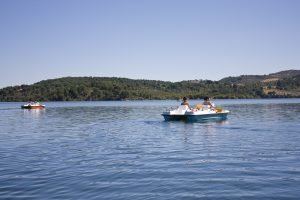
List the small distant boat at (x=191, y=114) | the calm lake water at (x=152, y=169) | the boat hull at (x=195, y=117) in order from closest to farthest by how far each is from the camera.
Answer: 1. the calm lake water at (x=152, y=169)
2. the small distant boat at (x=191, y=114)
3. the boat hull at (x=195, y=117)

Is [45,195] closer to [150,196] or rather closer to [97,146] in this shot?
[150,196]

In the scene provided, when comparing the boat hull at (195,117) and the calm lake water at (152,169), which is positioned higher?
the boat hull at (195,117)

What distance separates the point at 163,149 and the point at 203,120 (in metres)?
24.4

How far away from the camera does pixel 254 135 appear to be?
34.7 meters

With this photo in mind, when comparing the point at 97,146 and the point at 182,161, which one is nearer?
the point at 182,161

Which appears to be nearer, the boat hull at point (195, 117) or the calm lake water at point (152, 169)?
the calm lake water at point (152, 169)

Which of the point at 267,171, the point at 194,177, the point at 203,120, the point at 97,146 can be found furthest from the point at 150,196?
the point at 203,120

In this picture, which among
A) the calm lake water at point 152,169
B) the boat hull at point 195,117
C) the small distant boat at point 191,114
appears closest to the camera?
the calm lake water at point 152,169

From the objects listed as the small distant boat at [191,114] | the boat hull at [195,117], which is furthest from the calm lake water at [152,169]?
the boat hull at [195,117]

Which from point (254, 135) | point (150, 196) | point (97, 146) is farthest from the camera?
point (254, 135)

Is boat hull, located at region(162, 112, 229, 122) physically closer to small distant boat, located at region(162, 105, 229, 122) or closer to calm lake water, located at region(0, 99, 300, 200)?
small distant boat, located at region(162, 105, 229, 122)

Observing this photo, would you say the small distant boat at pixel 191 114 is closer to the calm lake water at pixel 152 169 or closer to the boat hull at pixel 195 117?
the boat hull at pixel 195 117

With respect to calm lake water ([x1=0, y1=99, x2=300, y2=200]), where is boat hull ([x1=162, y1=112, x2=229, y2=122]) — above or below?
above

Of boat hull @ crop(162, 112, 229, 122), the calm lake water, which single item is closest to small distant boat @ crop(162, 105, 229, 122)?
boat hull @ crop(162, 112, 229, 122)
